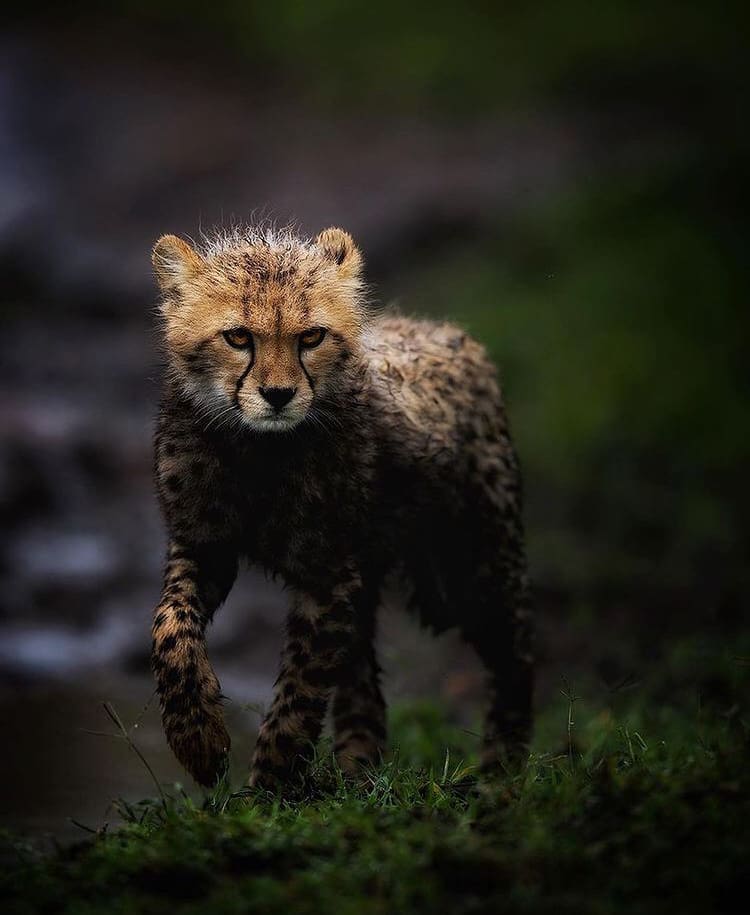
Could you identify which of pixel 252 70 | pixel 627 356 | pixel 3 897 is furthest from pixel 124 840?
pixel 252 70

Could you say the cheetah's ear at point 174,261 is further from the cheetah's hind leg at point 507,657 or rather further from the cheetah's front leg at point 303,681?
the cheetah's hind leg at point 507,657

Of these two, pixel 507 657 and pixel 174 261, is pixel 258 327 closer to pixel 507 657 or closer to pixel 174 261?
pixel 174 261

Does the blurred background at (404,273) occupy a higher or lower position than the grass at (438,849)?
higher

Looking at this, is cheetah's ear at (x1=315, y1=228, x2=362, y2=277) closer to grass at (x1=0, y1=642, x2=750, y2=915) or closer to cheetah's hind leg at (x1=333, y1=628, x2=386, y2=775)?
cheetah's hind leg at (x1=333, y1=628, x2=386, y2=775)

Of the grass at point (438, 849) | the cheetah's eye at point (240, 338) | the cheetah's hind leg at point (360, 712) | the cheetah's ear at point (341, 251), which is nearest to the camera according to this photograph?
the grass at point (438, 849)

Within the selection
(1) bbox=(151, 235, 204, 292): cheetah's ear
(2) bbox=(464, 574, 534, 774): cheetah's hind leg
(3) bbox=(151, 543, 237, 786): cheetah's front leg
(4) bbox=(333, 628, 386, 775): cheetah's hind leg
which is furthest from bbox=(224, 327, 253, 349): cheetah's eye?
(2) bbox=(464, 574, 534, 774): cheetah's hind leg

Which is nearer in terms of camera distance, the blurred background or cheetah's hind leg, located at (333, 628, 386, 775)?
cheetah's hind leg, located at (333, 628, 386, 775)

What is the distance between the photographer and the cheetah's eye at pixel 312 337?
4418 millimetres

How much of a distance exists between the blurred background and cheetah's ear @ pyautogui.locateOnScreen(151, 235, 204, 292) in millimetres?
1131

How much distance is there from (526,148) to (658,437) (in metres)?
5.98

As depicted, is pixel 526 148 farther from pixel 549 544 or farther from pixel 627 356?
pixel 549 544

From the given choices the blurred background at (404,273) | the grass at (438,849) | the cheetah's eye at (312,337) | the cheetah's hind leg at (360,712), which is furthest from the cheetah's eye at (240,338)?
the cheetah's hind leg at (360,712)

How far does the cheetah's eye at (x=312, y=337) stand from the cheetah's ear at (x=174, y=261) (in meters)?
0.46

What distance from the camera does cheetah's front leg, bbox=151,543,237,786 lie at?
4.39m
